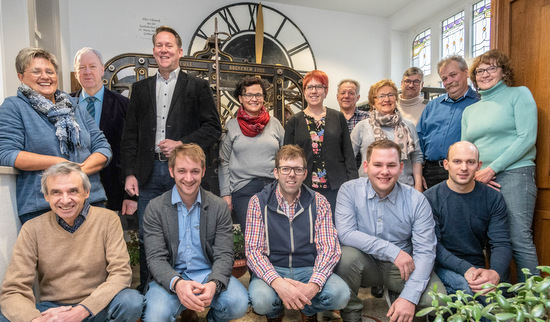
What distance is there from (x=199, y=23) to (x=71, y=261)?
14.0 feet

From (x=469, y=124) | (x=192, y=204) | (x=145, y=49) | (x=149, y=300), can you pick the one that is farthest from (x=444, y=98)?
(x=145, y=49)

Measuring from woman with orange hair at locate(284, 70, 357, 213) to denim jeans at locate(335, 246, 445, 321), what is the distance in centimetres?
43

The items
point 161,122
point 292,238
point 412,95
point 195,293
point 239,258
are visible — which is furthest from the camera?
point 412,95

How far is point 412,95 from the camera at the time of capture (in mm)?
3031

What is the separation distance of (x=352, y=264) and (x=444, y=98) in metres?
1.35

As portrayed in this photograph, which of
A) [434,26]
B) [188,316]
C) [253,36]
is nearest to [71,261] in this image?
[188,316]

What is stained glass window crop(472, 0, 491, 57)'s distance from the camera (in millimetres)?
4654

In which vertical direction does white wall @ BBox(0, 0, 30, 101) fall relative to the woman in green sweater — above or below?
above

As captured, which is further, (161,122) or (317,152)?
(317,152)

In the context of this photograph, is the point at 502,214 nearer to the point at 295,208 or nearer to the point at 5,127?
→ the point at 295,208

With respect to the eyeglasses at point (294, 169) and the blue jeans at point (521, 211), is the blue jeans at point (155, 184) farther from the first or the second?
the blue jeans at point (521, 211)

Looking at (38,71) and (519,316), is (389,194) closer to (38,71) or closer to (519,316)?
(519,316)

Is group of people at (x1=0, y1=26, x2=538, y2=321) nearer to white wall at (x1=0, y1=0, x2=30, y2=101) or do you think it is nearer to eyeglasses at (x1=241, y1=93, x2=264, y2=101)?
eyeglasses at (x1=241, y1=93, x2=264, y2=101)

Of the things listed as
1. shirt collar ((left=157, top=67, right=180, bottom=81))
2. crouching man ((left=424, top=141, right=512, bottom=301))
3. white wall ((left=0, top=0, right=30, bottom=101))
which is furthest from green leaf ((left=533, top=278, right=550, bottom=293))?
white wall ((left=0, top=0, right=30, bottom=101))
